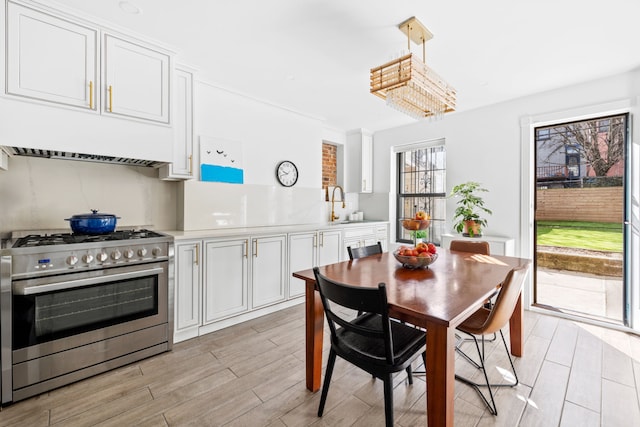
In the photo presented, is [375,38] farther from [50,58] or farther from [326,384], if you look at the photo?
[326,384]

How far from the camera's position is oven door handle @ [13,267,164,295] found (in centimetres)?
175

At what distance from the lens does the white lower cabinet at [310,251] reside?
3.37m

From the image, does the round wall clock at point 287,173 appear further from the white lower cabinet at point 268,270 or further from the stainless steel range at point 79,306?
the stainless steel range at point 79,306

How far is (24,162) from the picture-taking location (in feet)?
7.55

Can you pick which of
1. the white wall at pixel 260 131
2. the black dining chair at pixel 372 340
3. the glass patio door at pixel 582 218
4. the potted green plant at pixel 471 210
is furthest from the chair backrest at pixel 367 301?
the glass patio door at pixel 582 218

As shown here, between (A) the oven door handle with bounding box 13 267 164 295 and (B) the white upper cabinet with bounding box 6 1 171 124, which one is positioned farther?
(B) the white upper cabinet with bounding box 6 1 171 124

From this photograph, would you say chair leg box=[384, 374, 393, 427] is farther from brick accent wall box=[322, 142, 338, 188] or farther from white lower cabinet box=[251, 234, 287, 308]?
brick accent wall box=[322, 142, 338, 188]

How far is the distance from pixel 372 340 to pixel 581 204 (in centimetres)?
332

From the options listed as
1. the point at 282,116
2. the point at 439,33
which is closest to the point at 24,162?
the point at 282,116

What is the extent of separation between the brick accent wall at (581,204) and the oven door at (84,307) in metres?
4.20

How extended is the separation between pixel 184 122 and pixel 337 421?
9.07ft

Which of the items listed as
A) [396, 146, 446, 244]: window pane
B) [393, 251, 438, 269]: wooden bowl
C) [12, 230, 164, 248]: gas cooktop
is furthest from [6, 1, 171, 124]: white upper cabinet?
[396, 146, 446, 244]: window pane

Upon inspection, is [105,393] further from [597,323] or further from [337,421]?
[597,323]

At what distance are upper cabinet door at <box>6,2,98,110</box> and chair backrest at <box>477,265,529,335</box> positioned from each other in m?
3.03
